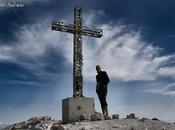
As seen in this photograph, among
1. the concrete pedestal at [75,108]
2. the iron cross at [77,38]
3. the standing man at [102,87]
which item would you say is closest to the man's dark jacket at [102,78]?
the standing man at [102,87]

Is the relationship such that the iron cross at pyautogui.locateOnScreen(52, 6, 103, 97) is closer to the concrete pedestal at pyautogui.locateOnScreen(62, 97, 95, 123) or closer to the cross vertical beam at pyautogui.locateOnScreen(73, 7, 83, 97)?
the cross vertical beam at pyautogui.locateOnScreen(73, 7, 83, 97)

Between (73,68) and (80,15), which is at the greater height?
(80,15)

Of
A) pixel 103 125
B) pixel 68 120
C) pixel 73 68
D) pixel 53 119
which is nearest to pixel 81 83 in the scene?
pixel 73 68

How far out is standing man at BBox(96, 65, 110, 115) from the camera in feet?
46.2

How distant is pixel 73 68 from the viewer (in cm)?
1912

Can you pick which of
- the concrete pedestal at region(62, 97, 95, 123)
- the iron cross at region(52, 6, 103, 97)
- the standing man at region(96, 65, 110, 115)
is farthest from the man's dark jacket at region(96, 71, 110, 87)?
the iron cross at region(52, 6, 103, 97)

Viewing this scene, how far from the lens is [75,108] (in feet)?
50.6

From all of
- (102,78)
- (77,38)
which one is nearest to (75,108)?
(102,78)

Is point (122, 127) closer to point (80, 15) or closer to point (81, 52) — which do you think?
point (81, 52)

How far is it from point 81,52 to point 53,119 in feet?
13.7

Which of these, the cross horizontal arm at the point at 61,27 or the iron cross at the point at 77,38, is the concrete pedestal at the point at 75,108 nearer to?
the iron cross at the point at 77,38

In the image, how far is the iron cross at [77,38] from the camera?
62.2ft

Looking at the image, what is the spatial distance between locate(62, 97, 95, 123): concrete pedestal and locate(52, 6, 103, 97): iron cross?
2.75 meters

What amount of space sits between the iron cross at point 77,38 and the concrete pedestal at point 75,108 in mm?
2753
